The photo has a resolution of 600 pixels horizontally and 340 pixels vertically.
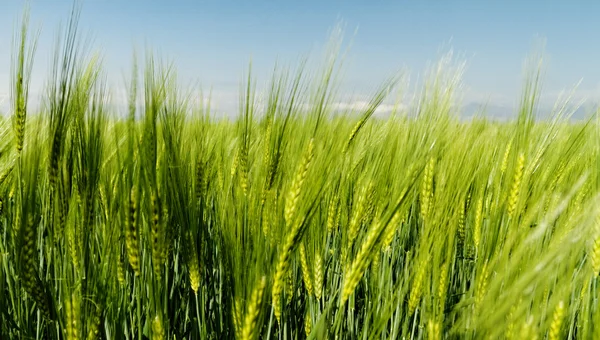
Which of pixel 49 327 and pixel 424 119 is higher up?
pixel 424 119

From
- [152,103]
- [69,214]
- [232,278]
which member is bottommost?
[232,278]

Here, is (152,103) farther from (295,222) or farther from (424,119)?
(424,119)

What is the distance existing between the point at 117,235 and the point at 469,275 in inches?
44.9

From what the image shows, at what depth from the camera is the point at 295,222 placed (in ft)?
2.52

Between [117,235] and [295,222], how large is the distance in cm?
39

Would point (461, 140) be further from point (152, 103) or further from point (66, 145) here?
point (66, 145)

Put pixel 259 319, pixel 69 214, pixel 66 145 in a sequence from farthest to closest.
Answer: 1. pixel 66 145
2. pixel 69 214
3. pixel 259 319

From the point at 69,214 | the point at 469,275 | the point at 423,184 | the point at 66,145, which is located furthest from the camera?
the point at 469,275

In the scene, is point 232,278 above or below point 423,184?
below

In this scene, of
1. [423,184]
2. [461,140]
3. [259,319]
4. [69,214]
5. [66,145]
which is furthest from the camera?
[461,140]

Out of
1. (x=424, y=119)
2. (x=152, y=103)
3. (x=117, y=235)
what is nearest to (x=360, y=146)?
(x=424, y=119)

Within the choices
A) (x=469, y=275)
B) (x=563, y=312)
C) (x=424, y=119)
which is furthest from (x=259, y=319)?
(x=469, y=275)

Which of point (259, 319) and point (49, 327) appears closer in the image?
point (259, 319)

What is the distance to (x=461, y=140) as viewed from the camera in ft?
6.10
